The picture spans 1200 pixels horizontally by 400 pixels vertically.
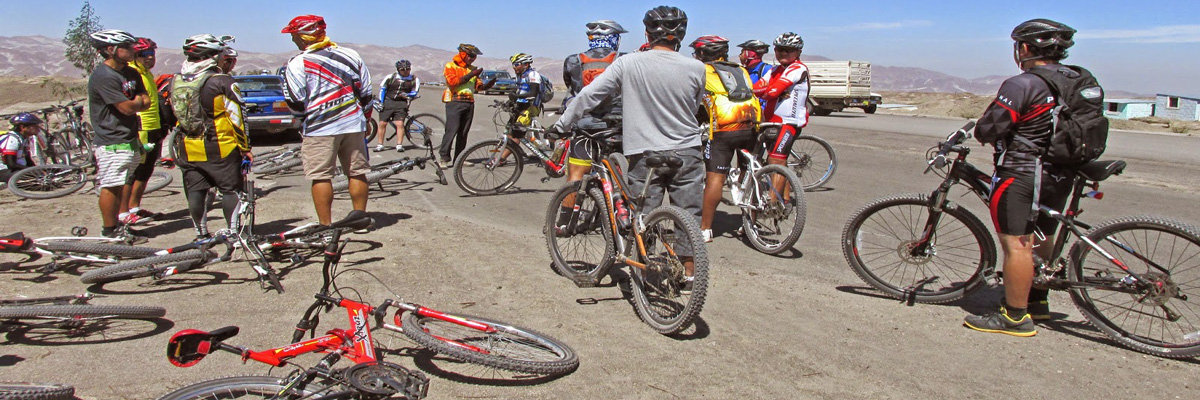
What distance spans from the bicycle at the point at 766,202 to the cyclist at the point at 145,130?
497 centimetres

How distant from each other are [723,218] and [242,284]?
443 centimetres

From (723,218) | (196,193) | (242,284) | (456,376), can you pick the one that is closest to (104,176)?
(196,193)

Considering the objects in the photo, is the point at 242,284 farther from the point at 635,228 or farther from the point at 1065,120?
the point at 1065,120

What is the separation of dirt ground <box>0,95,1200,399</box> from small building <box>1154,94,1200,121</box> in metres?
38.4

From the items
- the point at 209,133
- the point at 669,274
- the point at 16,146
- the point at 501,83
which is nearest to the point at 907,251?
the point at 669,274

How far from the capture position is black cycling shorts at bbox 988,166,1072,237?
4156 millimetres

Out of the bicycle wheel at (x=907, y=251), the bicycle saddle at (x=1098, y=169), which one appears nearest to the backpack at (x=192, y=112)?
the bicycle wheel at (x=907, y=251)

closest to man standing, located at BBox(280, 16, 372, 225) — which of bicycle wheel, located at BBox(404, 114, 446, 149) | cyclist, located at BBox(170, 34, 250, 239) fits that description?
cyclist, located at BBox(170, 34, 250, 239)

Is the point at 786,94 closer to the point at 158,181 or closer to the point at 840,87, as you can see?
the point at 158,181

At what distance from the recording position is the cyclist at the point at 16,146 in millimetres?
9828

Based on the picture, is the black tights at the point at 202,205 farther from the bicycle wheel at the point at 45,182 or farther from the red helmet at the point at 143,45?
the bicycle wheel at the point at 45,182

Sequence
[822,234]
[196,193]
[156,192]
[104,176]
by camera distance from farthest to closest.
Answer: [156,192], [822,234], [104,176], [196,193]

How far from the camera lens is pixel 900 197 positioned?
4.78m

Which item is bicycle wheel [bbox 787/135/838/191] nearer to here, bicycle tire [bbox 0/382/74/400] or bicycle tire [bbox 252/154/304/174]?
bicycle tire [bbox 252/154/304/174]
